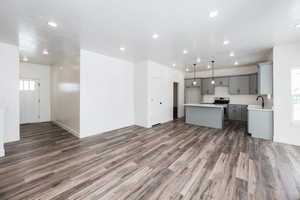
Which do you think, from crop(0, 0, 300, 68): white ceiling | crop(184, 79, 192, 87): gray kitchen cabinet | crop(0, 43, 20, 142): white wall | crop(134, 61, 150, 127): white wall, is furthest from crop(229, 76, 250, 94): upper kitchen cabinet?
crop(0, 43, 20, 142): white wall

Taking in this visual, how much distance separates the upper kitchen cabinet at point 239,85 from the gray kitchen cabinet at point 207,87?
881mm

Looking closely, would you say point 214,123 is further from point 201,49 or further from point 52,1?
point 52,1

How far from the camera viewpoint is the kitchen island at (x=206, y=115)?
202 inches

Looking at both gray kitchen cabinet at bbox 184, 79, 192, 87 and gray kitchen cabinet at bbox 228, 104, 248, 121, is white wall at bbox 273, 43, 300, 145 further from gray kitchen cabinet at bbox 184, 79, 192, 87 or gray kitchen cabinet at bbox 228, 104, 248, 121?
gray kitchen cabinet at bbox 184, 79, 192, 87

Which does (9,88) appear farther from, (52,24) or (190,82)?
(190,82)

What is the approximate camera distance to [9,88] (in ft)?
12.4

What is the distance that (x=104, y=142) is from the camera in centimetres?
370

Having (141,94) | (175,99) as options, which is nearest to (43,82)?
(141,94)

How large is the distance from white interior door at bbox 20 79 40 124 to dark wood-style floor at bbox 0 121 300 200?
3.05m

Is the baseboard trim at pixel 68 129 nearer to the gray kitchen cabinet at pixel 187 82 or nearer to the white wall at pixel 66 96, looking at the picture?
the white wall at pixel 66 96

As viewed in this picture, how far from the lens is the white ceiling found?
200 cm

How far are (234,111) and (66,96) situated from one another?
803 centimetres

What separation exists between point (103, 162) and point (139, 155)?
31.1 inches

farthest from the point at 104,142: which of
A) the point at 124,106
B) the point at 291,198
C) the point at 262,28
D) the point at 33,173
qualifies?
the point at 262,28
